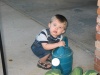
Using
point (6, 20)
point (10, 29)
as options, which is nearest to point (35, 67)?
point (10, 29)

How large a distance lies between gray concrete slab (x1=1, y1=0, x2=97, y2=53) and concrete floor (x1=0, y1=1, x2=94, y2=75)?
0.54ft

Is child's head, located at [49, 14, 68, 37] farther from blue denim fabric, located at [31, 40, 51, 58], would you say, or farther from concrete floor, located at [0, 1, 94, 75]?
concrete floor, located at [0, 1, 94, 75]

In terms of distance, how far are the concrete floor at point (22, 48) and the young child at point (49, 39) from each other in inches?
4.3

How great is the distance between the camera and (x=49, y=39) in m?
2.40


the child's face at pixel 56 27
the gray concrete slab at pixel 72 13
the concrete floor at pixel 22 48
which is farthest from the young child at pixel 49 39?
the gray concrete slab at pixel 72 13

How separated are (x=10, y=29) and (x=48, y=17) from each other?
3.07 feet

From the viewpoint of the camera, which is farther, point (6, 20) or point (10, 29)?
point (6, 20)

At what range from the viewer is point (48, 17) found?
14.3ft

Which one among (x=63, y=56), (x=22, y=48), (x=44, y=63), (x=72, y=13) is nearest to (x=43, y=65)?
(x=44, y=63)

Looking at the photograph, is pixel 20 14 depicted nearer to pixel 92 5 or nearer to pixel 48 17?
pixel 48 17

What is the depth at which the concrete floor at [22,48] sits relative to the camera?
2.47 metres

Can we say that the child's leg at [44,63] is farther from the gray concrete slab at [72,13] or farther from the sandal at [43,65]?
the gray concrete slab at [72,13]

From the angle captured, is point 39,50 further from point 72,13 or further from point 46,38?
point 72,13

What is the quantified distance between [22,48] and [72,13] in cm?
200
